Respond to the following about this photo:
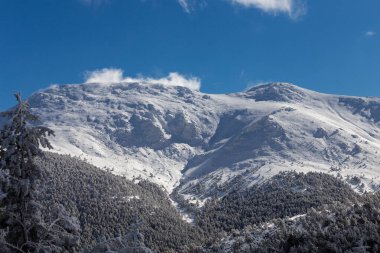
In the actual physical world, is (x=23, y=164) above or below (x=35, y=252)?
above

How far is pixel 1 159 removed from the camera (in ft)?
62.6

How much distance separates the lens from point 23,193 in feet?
62.3

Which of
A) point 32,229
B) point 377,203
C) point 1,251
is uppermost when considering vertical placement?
point 377,203

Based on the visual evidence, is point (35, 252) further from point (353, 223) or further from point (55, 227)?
point (353, 223)

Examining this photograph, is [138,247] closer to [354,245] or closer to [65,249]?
[65,249]

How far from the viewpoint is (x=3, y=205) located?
1947cm

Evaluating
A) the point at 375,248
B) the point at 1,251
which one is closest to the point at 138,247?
the point at 1,251

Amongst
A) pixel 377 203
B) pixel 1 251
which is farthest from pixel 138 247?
pixel 377 203

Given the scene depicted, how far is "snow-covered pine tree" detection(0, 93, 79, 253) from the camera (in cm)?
1903

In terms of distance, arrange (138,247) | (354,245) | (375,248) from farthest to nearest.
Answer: (354,245), (375,248), (138,247)

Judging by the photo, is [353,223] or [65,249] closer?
[65,249]

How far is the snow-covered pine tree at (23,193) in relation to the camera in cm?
1903

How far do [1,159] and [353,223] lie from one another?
29925 millimetres

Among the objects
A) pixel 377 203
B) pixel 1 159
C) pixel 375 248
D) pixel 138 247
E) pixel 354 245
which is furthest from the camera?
pixel 377 203
